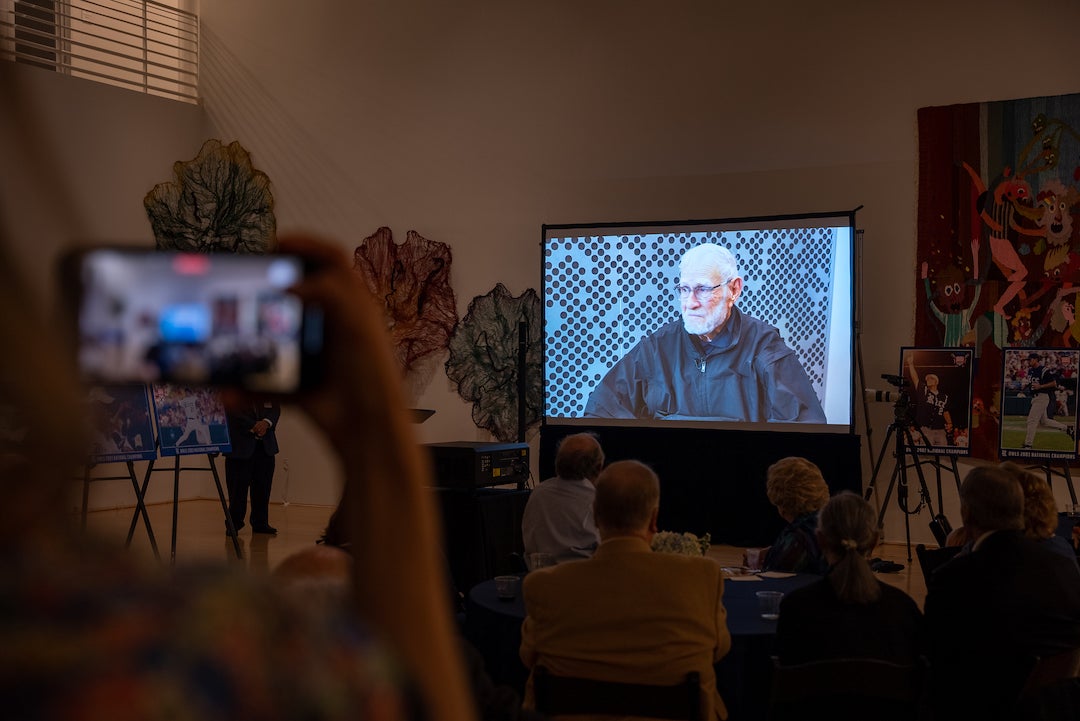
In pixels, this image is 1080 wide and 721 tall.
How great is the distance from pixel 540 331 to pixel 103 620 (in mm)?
9648

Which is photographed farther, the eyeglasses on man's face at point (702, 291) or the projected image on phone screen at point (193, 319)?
the eyeglasses on man's face at point (702, 291)

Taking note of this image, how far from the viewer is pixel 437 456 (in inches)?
249

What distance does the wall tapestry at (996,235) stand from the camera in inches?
325

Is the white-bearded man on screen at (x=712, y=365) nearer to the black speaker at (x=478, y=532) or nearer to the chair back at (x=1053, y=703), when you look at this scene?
the black speaker at (x=478, y=532)

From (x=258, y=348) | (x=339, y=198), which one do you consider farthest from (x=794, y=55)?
(x=258, y=348)

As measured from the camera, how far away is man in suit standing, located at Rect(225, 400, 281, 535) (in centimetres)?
940

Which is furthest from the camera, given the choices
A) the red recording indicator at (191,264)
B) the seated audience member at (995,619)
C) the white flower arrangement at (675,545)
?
the white flower arrangement at (675,545)

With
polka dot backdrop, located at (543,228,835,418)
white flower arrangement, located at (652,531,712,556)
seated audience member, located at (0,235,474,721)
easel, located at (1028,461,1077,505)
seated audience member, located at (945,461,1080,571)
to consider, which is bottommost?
easel, located at (1028,461,1077,505)

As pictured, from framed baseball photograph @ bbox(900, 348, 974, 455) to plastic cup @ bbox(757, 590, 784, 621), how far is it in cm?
498

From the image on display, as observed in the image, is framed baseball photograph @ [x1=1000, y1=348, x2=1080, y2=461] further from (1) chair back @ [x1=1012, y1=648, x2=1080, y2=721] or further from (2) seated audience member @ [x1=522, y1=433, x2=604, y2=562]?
(1) chair back @ [x1=1012, y1=648, x2=1080, y2=721]

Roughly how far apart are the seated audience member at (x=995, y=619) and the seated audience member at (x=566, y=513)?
1753mm

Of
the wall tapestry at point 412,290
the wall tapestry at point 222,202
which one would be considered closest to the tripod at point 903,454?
the wall tapestry at point 412,290

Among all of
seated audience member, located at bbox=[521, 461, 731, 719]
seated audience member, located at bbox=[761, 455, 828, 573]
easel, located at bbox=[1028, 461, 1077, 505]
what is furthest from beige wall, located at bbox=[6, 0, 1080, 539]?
seated audience member, located at bbox=[521, 461, 731, 719]

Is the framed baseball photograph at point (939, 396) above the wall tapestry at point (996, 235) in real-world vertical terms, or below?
below
